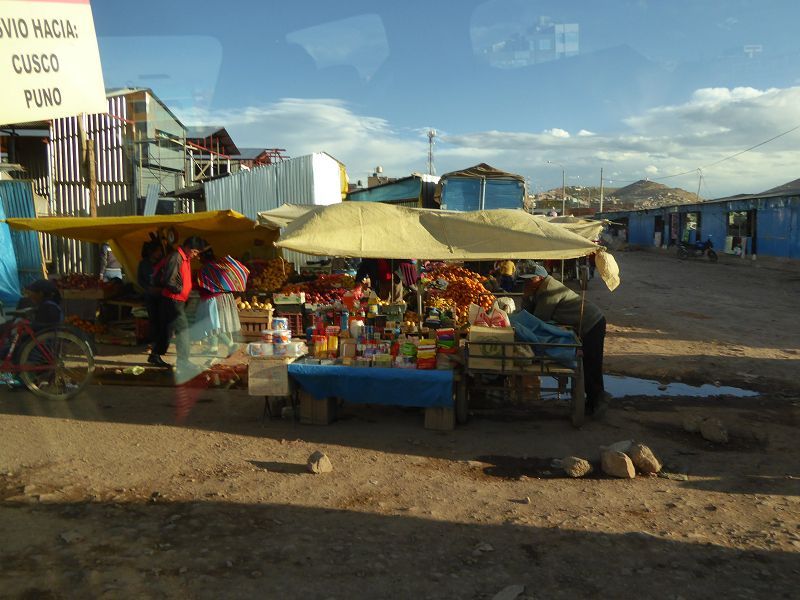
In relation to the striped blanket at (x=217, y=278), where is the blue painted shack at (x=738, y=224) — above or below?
above

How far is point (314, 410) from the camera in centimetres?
586

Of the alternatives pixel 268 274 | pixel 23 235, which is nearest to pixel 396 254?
pixel 268 274

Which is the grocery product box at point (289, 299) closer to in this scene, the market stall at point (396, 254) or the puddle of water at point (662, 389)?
→ the market stall at point (396, 254)

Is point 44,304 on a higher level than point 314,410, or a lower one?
higher

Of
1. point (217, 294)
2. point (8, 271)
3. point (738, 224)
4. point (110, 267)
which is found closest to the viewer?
point (217, 294)

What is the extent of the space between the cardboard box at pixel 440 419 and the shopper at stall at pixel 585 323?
4.76 ft

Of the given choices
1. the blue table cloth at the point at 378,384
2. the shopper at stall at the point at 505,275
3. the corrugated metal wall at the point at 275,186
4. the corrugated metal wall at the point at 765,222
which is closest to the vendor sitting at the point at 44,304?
the blue table cloth at the point at 378,384

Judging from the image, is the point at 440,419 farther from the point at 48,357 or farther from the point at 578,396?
the point at 48,357

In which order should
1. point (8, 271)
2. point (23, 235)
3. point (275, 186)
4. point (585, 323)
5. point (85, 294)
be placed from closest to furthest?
point (585, 323), point (85, 294), point (8, 271), point (23, 235), point (275, 186)

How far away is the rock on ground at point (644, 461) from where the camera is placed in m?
4.70

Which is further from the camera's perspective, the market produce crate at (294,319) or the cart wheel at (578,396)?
the market produce crate at (294,319)

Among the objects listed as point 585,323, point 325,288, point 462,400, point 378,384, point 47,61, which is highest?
point 47,61

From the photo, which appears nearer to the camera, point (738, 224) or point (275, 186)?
point (275, 186)

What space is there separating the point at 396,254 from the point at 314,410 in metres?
1.72
